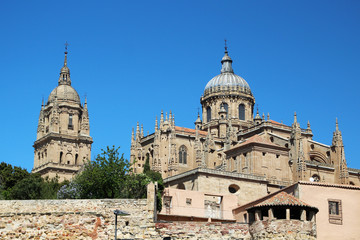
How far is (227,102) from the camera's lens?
333ft

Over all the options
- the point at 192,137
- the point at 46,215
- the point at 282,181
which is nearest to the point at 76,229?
the point at 46,215

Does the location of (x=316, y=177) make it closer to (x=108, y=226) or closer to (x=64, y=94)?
(x=108, y=226)

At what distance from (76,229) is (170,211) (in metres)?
15.5

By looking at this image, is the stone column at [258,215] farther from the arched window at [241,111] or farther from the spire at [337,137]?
the arched window at [241,111]

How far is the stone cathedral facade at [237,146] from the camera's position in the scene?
74188 mm

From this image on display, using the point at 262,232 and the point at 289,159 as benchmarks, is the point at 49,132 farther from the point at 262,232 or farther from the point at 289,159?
the point at 262,232

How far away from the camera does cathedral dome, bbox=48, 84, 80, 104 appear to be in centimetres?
11288

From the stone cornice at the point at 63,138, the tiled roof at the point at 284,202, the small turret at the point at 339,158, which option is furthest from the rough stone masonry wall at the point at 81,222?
the stone cornice at the point at 63,138

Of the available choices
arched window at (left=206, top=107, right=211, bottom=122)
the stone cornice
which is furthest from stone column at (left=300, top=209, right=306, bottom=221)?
the stone cornice

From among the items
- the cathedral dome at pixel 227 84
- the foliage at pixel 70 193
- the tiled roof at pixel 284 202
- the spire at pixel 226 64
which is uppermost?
the spire at pixel 226 64

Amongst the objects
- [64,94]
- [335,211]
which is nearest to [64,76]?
[64,94]

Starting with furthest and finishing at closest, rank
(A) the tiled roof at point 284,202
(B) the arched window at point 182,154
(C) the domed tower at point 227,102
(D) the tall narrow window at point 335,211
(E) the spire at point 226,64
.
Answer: (E) the spire at point 226,64 < (C) the domed tower at point 227,102 < (B) the arched window at point 182,154 < (D) the tall narrow window at point 335,211 < (A) the tiled roof at point 284,202

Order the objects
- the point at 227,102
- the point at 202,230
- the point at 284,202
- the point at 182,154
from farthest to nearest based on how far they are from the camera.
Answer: the point at 227,102, the point at 182,154, the point at 284,202, the point at 202,230

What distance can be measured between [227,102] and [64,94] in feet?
93.0
